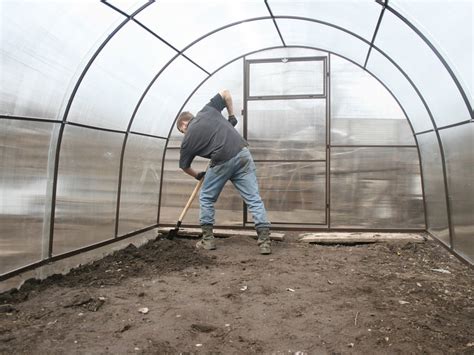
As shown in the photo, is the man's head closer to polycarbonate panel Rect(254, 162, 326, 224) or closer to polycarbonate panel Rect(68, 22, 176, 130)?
polycarbonate panel Rect(68, 22, 176, 130)

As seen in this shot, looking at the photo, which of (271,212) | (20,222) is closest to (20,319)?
(20,222)

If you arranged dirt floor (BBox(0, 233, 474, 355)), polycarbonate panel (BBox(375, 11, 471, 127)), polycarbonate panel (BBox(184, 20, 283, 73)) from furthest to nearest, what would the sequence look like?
1. polycarbonate panel (BBox(184, 20, 283, 73))
2. polycarbonate panel (BBox(375, 11, 471, 127))
3. dirt floor (BBox(0, 233, 474, 355))

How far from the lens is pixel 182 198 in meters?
6.13

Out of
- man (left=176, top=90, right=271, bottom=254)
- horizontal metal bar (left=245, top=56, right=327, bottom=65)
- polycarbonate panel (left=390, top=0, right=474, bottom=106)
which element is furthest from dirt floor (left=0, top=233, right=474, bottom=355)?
horizontal metal bar (left=245, top=56, right=327, bottom=65)

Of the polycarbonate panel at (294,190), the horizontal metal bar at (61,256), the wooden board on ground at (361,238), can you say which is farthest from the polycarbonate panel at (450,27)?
the horizontal metal bar at (61,256)

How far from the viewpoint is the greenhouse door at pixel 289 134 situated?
19.1ft

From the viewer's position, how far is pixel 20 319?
112 inches

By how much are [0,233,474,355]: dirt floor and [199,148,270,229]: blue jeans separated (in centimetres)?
47

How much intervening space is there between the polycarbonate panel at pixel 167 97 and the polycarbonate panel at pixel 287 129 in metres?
0.97

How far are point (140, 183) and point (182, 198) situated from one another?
2.49ft

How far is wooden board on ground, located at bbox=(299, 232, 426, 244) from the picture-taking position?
5238 mm

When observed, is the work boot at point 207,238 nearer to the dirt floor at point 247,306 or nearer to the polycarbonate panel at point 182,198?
the dirt floor at point 247,306

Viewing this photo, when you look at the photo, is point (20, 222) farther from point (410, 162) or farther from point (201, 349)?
point (410, 162)

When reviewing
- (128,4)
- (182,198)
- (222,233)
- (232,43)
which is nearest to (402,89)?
(232,43)
